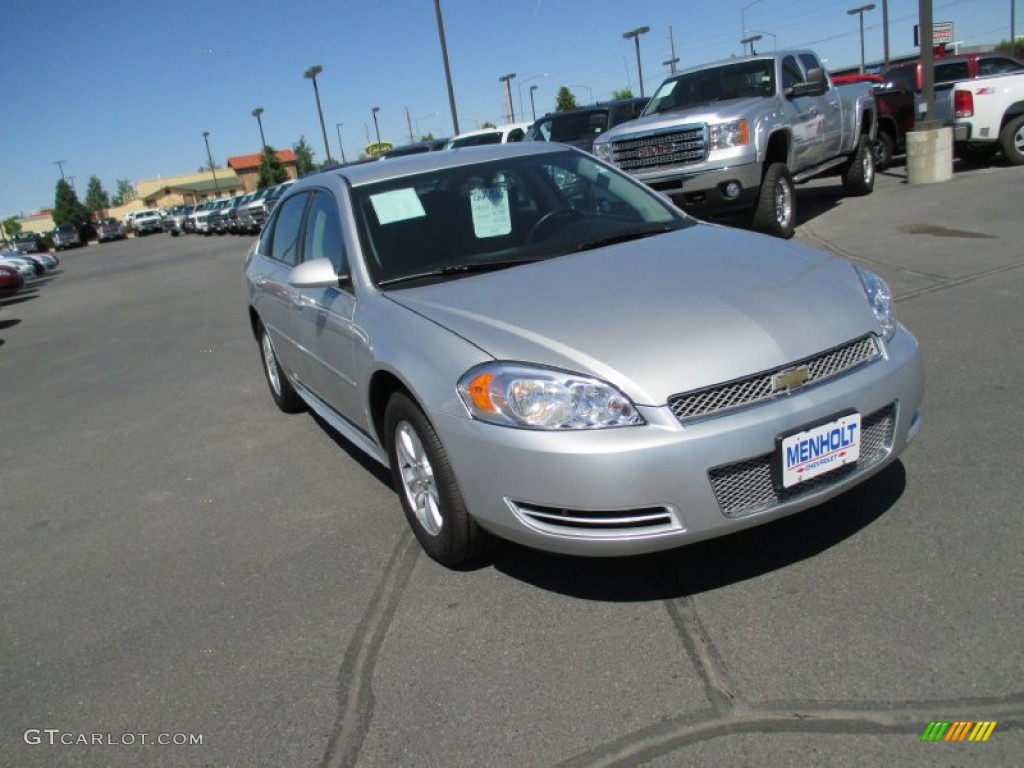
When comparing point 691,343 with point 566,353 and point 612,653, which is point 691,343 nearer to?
point 566,353

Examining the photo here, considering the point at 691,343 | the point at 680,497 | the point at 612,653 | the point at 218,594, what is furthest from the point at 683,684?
the point at 218,594

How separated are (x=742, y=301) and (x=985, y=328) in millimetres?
3605

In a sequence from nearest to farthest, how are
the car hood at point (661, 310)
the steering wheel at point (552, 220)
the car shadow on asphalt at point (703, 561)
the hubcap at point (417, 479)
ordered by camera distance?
the car hood at point (661, 310)
the car shadow on asphalt at point (703, 561)
the hubcap at point (417, 479)
the steering wheel at point (552, 220)

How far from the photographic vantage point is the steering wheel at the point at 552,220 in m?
4.16

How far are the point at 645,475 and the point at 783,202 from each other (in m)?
8.38

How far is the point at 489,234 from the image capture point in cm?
415

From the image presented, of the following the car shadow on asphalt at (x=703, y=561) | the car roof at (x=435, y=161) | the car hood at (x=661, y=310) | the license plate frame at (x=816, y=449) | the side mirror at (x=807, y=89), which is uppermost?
the side mirror at (x=807, y=89)

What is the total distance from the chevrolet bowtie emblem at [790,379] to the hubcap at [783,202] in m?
7.62

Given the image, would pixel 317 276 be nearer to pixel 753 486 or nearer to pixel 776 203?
pixel 753 486

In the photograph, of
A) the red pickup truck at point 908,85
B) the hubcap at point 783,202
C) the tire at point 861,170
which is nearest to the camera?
the hubcap at point 783,202

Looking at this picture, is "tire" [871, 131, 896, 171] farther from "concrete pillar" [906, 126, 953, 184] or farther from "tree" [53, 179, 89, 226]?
"tree" [53, 179, 89, 226]

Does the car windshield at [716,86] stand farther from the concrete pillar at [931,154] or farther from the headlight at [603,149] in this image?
the concrete pillar at [931,154]
